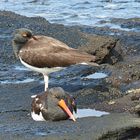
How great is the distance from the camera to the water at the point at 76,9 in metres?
21.5

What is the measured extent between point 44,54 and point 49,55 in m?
0.10

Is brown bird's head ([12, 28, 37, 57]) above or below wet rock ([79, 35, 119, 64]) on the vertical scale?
above

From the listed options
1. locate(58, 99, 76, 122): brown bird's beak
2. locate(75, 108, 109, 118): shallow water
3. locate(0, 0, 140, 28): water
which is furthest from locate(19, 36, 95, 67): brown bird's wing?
locate(0, 0, 140, 28): water

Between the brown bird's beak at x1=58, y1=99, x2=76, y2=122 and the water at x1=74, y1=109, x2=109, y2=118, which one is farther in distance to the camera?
the water at x1=74, y1=109, x2=109, y2=118

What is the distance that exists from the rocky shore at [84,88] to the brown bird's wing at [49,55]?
655mm

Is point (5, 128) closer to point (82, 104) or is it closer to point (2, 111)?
point (2, 111)

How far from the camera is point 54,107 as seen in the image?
9688 mm

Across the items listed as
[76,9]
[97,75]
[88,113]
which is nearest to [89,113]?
[88,113]

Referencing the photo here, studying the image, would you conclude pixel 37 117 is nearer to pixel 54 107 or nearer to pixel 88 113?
pixel 54 107

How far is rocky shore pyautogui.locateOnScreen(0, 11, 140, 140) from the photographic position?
8.89 m

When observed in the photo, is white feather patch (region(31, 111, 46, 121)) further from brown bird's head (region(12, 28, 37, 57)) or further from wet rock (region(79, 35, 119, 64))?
wet rock (region(79, 35, 119, 64))

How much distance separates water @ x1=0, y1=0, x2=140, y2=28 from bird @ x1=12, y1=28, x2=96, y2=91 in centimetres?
883

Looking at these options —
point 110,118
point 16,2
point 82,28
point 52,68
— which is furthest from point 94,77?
point 16,2

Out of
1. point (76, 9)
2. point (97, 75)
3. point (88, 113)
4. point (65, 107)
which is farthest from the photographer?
point (76, 9)
